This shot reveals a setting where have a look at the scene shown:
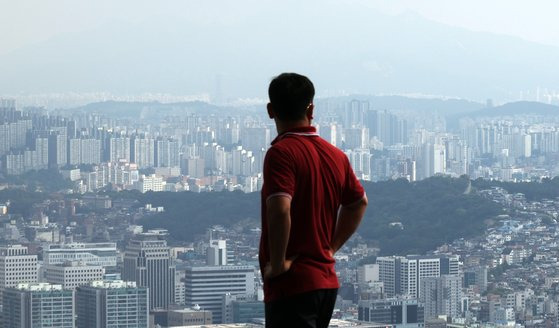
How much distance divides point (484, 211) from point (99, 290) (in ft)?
33.0

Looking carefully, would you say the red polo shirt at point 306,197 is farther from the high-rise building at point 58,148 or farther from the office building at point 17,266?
the high-rise building at point 58,148

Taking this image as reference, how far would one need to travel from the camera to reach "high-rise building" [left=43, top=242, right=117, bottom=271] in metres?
27.4

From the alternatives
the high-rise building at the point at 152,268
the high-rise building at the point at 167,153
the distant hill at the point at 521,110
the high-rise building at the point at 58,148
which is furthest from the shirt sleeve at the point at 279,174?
the distant hill at the point at 521,110

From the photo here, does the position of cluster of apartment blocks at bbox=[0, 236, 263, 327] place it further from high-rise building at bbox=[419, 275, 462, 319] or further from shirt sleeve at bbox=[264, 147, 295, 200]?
shirt sleeve at bbox=[264, 147, 295, 200]

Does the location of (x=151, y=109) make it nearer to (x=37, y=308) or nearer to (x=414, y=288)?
(x=414, y=288)

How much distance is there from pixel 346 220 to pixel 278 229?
118 millimetres

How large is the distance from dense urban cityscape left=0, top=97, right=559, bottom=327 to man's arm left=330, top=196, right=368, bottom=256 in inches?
716

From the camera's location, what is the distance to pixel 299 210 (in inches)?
72.6

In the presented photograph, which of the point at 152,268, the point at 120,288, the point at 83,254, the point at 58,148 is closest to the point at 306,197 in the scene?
the point at 120,288

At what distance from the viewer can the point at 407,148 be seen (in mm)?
40250

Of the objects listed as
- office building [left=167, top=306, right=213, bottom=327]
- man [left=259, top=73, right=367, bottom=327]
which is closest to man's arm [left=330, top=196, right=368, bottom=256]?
man [left=259, top=73, right=367, bottom=327]

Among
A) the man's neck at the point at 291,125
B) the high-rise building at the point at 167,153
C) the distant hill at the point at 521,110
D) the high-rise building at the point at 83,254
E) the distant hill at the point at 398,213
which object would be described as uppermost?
the man's neck at the point at 291,125

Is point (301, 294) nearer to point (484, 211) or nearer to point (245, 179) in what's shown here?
point (484, 211)

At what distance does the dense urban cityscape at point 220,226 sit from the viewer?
914 inches
